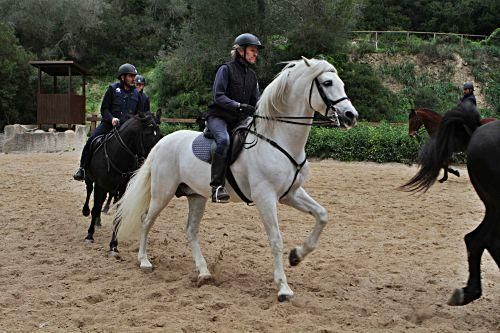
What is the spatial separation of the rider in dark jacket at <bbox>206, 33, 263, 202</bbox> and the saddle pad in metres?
0.19

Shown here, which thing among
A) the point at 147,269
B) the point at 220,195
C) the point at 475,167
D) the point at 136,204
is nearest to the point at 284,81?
the point at 220,195

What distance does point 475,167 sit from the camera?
450 centimetres

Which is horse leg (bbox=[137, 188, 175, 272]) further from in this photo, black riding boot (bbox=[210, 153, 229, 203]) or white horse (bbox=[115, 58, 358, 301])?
black riding boot (bbox=[210, 153, 229, 203])

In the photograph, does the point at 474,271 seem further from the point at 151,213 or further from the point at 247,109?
the point at 151,213

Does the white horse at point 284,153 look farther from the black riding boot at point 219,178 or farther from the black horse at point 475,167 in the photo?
the black horse at point 475,167

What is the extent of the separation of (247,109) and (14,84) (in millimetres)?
27949

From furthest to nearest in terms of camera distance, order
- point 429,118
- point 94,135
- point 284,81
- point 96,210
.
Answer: point 429,118
point 94,135
point 96,210
point 284,81

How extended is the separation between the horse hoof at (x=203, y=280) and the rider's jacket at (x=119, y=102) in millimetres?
3730

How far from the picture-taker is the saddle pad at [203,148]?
584 centimetres

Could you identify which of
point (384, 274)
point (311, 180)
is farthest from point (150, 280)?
point (311, 180)

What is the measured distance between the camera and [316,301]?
16.6ft

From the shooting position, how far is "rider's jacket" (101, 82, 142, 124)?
8.55m

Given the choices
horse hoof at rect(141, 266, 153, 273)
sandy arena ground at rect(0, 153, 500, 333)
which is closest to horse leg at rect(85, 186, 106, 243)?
sandy arena ground at rect(0, 153, 500, 333)

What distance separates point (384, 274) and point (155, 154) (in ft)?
10.2
